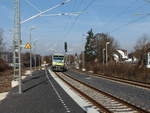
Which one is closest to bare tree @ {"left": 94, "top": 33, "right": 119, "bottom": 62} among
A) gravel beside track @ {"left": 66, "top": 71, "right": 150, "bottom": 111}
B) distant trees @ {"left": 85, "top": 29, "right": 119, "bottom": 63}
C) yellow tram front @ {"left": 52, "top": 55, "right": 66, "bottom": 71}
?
distant trees @ {"left": 85, "top": 29, "right": 119, "bottom": 63}

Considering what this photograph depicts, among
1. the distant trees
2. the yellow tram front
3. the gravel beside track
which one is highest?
the distant trees

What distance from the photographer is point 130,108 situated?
47.5 feet

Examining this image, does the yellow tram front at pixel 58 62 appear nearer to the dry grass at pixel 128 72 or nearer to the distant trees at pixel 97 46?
the dry grass at pixel 128 72

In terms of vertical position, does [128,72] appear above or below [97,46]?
below

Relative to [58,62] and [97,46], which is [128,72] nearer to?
[58,62]

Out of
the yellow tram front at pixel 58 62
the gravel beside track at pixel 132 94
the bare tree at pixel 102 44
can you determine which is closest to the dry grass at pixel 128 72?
the yellow tram front at pixel 58 62

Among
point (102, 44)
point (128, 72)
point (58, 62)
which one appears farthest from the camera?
point (102, 44)

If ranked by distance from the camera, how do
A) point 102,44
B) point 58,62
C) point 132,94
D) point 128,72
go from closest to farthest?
point 132,94 < point 128,72 < point 58,62 < point 102,44

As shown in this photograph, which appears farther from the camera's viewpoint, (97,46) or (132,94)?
(97,46)

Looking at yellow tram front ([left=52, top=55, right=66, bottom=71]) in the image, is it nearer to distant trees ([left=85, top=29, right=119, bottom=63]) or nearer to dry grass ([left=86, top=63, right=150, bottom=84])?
dry grass ([left=86, top=63, right=150, bottom=84])

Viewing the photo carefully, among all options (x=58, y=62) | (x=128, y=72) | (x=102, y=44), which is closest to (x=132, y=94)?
(x=128, y=72)

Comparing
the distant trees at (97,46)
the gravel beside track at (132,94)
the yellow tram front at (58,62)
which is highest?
the distant trees at (97,46)

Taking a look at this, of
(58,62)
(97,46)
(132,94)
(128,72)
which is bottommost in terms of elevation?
(132,94)

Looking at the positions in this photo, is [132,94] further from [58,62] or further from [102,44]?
[102,44]
